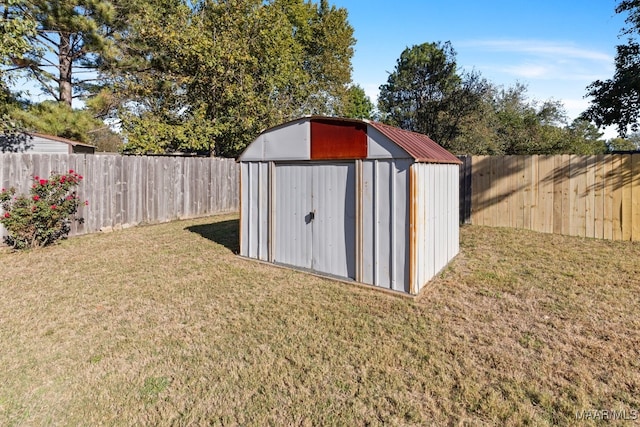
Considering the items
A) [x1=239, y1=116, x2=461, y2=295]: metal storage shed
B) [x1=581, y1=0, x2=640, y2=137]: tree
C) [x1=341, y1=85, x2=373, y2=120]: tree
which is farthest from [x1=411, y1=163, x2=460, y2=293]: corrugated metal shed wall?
[x1=341, y1=85, x2=373, y2=120]: tree

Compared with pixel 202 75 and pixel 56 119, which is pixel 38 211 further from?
pixel 202 75

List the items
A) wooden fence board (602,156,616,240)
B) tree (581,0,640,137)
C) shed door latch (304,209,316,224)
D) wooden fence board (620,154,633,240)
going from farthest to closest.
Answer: tree (581,0,640,137)
wooden fence board (602,156,616,240)
wooden fence board (620,154,633,240)
shed door latch (304,209,316,224)

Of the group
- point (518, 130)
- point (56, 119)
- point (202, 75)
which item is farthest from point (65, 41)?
point (518, 130)

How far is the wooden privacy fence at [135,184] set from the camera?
24.2 ft

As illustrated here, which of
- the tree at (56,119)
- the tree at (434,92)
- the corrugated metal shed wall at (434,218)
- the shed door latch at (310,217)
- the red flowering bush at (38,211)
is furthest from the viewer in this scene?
the tree at (434,92)

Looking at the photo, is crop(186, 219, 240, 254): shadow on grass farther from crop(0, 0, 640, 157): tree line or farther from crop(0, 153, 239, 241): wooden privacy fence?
crop(0, 0, 640, 157): tree line

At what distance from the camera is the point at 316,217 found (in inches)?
214

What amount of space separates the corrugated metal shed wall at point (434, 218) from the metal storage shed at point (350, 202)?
0.05ft

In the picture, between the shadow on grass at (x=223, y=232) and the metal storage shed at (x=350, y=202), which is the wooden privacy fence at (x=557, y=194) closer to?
the metal storage shed at (x=350, y=202)

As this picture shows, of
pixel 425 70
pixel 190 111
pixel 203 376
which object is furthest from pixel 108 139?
pixel 203 376

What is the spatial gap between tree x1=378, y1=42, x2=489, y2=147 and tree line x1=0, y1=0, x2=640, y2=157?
0.21 ft

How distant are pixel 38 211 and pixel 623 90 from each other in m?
15.7

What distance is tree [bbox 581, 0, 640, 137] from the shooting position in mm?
10156

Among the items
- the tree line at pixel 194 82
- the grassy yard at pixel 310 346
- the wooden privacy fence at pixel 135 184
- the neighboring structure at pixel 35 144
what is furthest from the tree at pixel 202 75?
the grassy yard at pixel 310 346
